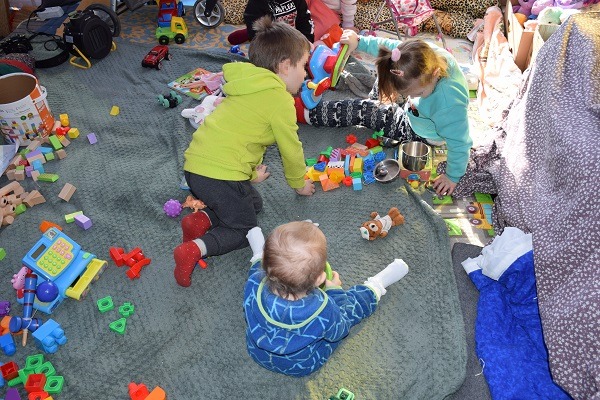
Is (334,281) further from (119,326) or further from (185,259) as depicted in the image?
(119,326)

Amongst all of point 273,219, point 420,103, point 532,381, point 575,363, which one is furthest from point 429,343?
point 420,103

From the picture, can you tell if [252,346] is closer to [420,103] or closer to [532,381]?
[532,381]

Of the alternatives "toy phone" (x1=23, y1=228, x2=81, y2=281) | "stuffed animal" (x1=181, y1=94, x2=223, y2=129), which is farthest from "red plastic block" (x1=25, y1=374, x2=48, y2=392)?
"stuffed animal" (x1=181, y1=94, x2=223, y2=129)

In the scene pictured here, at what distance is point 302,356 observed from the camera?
5.38ft

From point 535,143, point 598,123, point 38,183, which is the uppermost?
point 598,123

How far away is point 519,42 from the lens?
9.07 feet

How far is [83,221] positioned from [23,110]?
712 millimetres

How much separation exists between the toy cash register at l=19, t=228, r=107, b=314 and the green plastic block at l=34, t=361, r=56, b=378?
24 cm

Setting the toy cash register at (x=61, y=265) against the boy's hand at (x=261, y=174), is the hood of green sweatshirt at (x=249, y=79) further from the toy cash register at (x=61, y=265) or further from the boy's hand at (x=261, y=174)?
the toy cash register at (x=61, y=265)

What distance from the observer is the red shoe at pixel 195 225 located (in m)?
2.03

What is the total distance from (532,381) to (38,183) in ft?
7.18

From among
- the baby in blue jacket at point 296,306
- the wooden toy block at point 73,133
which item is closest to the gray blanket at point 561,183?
the baby in blue jacket at point 296,306

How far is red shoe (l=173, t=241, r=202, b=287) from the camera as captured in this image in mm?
1913

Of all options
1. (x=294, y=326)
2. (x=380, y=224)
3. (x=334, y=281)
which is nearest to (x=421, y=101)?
(x=380, y=224)
